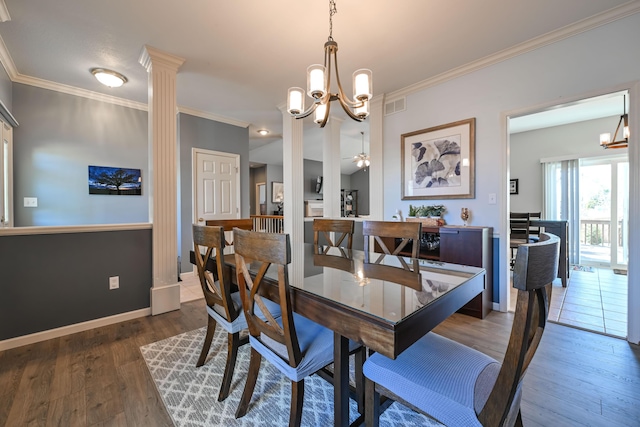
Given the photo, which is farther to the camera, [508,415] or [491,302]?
[491,302]

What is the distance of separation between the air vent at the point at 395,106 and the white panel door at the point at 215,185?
9.04ft

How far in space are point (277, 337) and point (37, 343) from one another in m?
2.40

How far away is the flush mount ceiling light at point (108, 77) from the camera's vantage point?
302 cm

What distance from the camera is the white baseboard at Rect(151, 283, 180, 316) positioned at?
2744 mm

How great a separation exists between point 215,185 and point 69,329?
2776 mm

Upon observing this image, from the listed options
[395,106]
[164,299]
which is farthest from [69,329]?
[395,106]

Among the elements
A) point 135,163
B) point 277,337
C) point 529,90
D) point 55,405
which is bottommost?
point 55,405

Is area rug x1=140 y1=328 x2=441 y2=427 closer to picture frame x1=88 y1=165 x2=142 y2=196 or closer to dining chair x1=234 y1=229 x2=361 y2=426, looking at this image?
dining chair x1=234 y1=229 x2=361 y2=426

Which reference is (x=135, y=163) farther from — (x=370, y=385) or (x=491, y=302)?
(x=491, y=302)

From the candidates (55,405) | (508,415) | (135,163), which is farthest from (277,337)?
(135,163)

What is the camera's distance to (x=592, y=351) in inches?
79.4

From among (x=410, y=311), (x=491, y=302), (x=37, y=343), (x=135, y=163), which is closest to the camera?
(x=410, y=311)

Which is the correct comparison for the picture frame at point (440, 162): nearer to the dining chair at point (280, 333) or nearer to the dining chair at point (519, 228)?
the dining chair at point (519, 228)

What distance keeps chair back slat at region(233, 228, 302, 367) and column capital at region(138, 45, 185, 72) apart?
251 centimetres
